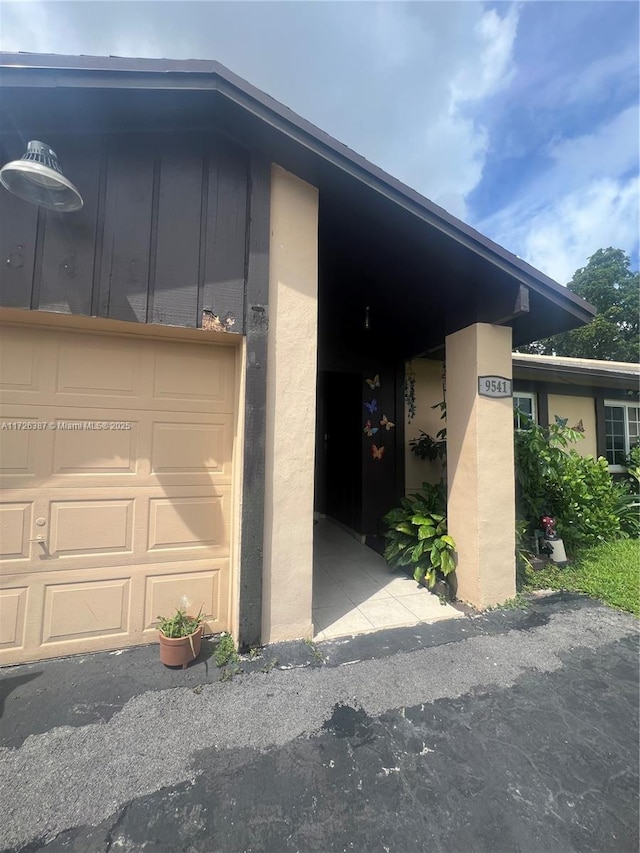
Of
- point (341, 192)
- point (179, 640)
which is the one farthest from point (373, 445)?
point (179, 640)

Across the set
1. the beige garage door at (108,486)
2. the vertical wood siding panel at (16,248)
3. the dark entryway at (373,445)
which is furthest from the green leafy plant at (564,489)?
the vertical wood siding panel at (16,248)

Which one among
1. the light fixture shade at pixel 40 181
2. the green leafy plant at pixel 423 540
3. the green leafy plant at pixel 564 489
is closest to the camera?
the light fixture shade at pixel 40 181

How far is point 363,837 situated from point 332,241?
4.26m

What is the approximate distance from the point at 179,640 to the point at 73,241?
9.73 feet

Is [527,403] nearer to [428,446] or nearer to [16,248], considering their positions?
[428,446]

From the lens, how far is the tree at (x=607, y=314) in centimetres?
2269

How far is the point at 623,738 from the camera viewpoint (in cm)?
199

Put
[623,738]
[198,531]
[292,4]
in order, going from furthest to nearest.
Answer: [292,4], [198,531], [623,738]

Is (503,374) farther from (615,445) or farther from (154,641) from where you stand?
(615,445)

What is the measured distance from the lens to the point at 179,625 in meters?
2.56

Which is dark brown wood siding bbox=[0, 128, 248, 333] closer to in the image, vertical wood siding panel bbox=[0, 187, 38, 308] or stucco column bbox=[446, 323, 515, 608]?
vertical wood siding panel bbox=[0, 187, 38, 308]

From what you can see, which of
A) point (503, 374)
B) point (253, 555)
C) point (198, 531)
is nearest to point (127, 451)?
point (198, 531)
